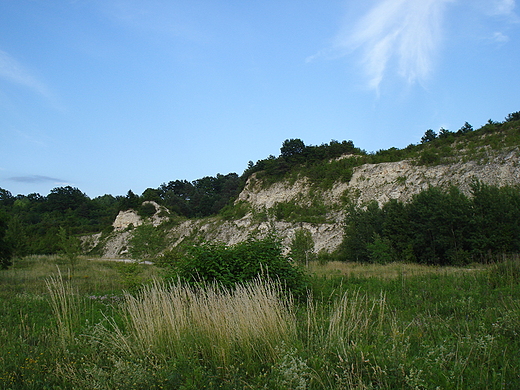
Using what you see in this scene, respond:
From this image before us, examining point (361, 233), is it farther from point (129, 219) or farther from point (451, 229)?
point (129, 219)

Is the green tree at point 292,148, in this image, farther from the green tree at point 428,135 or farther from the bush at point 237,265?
the bush at point 237,265

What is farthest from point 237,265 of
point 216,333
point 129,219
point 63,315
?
point 129,219

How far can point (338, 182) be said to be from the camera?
152ft

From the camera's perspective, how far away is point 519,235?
917 inches

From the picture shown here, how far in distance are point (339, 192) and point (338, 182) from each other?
6.30 ft

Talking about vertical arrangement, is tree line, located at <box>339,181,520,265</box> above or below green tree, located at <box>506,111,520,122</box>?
below

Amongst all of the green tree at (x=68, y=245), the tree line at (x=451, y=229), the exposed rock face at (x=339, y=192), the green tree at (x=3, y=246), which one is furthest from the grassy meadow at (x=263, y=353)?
the exposed rock face at (x=339, y=192)

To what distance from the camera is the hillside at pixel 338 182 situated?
34.9 meters

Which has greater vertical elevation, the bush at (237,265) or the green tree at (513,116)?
the green tree at (513,116)

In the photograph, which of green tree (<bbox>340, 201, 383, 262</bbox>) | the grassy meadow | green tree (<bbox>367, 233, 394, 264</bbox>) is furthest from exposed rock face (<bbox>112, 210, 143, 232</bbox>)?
the grassy meadow

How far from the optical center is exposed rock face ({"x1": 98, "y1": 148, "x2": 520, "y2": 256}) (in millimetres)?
33375

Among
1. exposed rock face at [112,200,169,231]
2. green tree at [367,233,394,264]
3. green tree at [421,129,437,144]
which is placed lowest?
green tree at [367,233,394,264]

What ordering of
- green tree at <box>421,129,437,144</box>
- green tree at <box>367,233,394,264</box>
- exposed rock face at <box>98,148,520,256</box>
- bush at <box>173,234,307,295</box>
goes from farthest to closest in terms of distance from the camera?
1. green tree at <box>421,129,437,144</box>
2. exposed rock face at <box>98,148,520,256</box>
3. green tree at <box>367,233,394,264</box>
4. bush at <box>173,234,307,295</box>

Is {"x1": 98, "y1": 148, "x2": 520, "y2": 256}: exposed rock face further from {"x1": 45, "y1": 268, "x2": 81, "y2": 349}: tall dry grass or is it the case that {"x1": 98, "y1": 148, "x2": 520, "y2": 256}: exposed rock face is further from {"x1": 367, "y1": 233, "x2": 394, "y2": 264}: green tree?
{"x1": 45, "y1": 268, "x2": 81, "y2": 349}: tall dry grass
